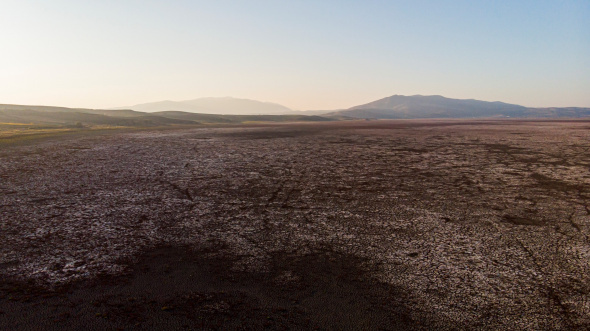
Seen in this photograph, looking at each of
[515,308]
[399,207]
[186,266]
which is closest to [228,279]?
[186,266]

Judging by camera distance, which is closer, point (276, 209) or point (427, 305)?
point (427, 305)

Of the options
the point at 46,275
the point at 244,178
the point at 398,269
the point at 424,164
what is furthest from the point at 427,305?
the point at 424,164

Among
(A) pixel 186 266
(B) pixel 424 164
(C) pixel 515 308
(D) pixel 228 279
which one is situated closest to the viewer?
(C) pixel 515 308

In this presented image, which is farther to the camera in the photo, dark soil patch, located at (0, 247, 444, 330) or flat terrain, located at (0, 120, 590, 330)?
flat terrain, located at (0, 120, 590, 330)

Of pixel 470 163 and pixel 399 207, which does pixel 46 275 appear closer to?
pixel 399 207

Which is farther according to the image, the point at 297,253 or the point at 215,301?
the point at 297,253

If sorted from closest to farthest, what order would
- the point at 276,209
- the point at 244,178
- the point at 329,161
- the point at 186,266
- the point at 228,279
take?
the point at 228,279
the point at 186,266
the point at 276,209
the point at 244,178
the point at 329,161

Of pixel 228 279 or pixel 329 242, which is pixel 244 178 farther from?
pixel 228 279

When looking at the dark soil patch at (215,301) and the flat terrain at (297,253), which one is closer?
the dark soil patch at (215,301)
